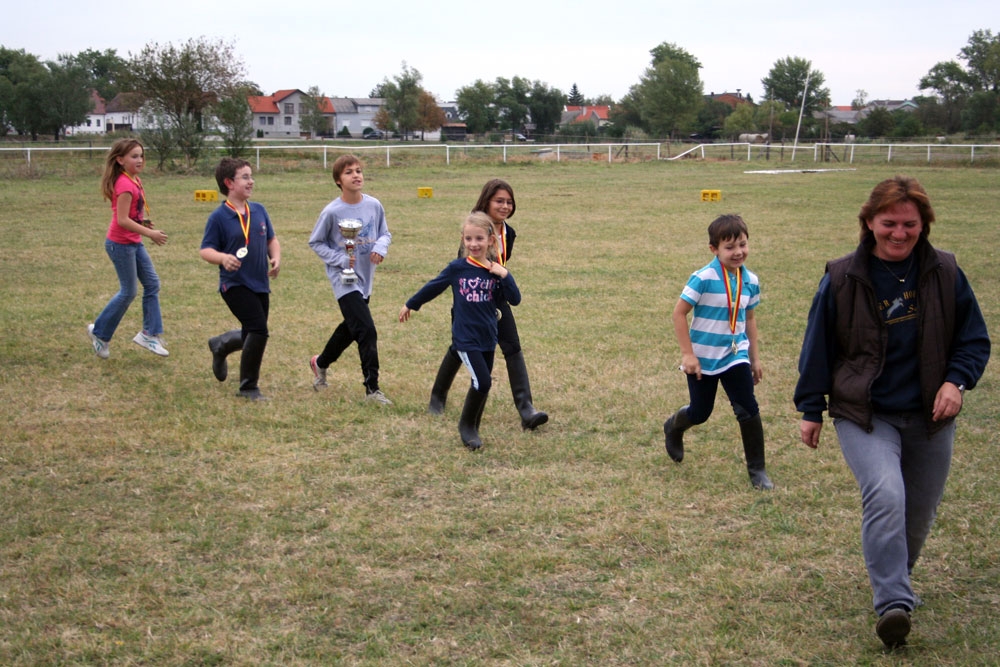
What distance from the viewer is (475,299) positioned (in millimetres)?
6234

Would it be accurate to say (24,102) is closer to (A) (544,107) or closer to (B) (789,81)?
(A) (544,107)

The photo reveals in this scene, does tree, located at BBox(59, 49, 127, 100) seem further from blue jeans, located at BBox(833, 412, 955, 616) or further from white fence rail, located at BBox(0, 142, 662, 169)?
blue jeans, located at BBox(833, 412, 955, 616)

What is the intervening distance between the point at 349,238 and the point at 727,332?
3.11 metres

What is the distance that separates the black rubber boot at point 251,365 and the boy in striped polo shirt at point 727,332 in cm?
347

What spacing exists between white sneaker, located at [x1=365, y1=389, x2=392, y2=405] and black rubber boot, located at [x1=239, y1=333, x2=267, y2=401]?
0.84 metres

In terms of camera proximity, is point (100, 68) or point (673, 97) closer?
point (673, 97)

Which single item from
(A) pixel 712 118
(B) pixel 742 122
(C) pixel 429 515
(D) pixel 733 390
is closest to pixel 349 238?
(C) pixel 429 515

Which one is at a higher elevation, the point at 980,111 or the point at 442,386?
the point at 980,111

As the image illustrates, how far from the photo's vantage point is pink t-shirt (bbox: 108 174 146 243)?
27.3 feet

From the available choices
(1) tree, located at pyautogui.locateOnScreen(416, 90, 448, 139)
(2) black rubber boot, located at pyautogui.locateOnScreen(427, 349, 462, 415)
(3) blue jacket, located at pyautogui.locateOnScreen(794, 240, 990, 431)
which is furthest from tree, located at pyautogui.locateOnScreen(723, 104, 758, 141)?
(3) blue jacket, located at pyautogui.locateOnScreen(794, 240, 990, 431)

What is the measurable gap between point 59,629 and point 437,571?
1634 millimetres

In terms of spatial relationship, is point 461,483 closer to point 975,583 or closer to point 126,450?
point 126,450

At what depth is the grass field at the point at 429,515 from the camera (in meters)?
3.90

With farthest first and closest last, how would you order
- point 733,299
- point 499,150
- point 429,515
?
point 499,150
point 733,299
point 429,515
